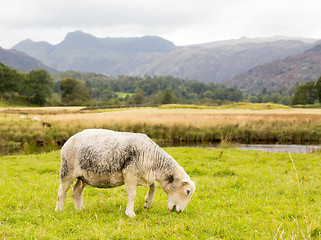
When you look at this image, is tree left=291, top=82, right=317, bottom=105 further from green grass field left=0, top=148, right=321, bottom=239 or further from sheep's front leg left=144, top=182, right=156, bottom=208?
sheep's front leg left=144, top=182, right=156, bottom=208

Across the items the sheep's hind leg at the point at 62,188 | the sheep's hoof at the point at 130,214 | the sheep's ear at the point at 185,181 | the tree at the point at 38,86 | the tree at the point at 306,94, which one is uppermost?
the tree at the point at 38,86

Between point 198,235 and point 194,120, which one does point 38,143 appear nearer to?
point 194,120

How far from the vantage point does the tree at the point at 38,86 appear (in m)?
90.0

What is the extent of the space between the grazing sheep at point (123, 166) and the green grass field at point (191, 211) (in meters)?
0.59

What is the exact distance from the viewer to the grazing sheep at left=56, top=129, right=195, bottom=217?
6266 millimetres

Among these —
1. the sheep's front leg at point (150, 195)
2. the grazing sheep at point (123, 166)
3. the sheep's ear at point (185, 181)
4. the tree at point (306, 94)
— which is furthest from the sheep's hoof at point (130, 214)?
the tree at point (306, 94)

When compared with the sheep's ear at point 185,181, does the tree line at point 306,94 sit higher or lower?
lower

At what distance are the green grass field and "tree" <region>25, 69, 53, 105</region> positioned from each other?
8464 centimetres

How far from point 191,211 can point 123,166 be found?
81.9 inches

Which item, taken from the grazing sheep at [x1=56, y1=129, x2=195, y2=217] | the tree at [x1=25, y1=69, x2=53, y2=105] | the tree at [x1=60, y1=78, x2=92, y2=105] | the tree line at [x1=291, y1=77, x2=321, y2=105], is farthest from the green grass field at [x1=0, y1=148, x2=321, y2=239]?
the tree at [x1=60, y1=78, x2=92, y2=105]

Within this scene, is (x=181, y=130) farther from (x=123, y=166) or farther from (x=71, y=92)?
(x=71, y=92)

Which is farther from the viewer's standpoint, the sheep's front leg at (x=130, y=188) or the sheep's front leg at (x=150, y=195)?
the sheep's front leg at (x=150, y=195)

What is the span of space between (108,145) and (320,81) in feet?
281

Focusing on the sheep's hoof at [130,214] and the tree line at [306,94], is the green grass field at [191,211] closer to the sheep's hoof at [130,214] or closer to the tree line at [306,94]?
the sheep's hoof at [130,214]
